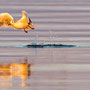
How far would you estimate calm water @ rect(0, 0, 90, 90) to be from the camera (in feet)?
44.1

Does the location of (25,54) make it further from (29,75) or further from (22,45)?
(29,75)

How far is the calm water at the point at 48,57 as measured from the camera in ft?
44.1

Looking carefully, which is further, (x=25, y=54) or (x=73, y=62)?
(x=25, y=54)

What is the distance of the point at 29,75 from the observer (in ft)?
46.9

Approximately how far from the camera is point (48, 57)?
53.9 ft

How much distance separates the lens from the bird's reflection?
13525 millimetres

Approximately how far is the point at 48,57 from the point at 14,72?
78.5 inches

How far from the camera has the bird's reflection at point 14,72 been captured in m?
13.5

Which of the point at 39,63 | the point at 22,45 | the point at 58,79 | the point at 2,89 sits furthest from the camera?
the point at 22,45

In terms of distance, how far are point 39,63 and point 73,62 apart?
0.71 metres

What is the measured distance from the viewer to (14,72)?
14.6 meters

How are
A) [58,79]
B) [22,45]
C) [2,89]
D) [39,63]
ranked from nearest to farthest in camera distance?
[2,89]
[58,79]
[39,63]
[22,45]

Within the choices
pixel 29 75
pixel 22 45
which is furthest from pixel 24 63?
pixel 22 45

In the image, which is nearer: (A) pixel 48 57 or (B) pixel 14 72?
(B) pixel 14 72
